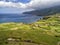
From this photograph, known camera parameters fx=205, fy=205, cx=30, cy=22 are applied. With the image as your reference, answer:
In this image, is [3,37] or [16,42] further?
[3,37]

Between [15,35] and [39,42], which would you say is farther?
[15,35]

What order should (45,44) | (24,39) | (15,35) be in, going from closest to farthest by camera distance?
(45,44) < (24,39) < (15,35)

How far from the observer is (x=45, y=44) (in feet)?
174

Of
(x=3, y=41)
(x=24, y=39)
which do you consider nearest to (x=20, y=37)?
(x=24, y=39)

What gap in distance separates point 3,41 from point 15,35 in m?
7.29

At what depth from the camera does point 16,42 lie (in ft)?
175

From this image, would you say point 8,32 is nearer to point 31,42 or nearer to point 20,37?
point 20,37

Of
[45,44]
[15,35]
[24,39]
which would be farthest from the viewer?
[15,35]

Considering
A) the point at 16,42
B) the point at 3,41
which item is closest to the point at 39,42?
the point at 16,42

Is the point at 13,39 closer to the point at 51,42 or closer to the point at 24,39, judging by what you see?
the point at 24,39

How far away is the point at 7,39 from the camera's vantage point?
55344mm

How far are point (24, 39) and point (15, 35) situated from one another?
4.75 metres

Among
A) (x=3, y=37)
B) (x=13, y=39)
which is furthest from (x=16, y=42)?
(x=3, y=37)

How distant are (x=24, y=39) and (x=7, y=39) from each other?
15.4 ft
